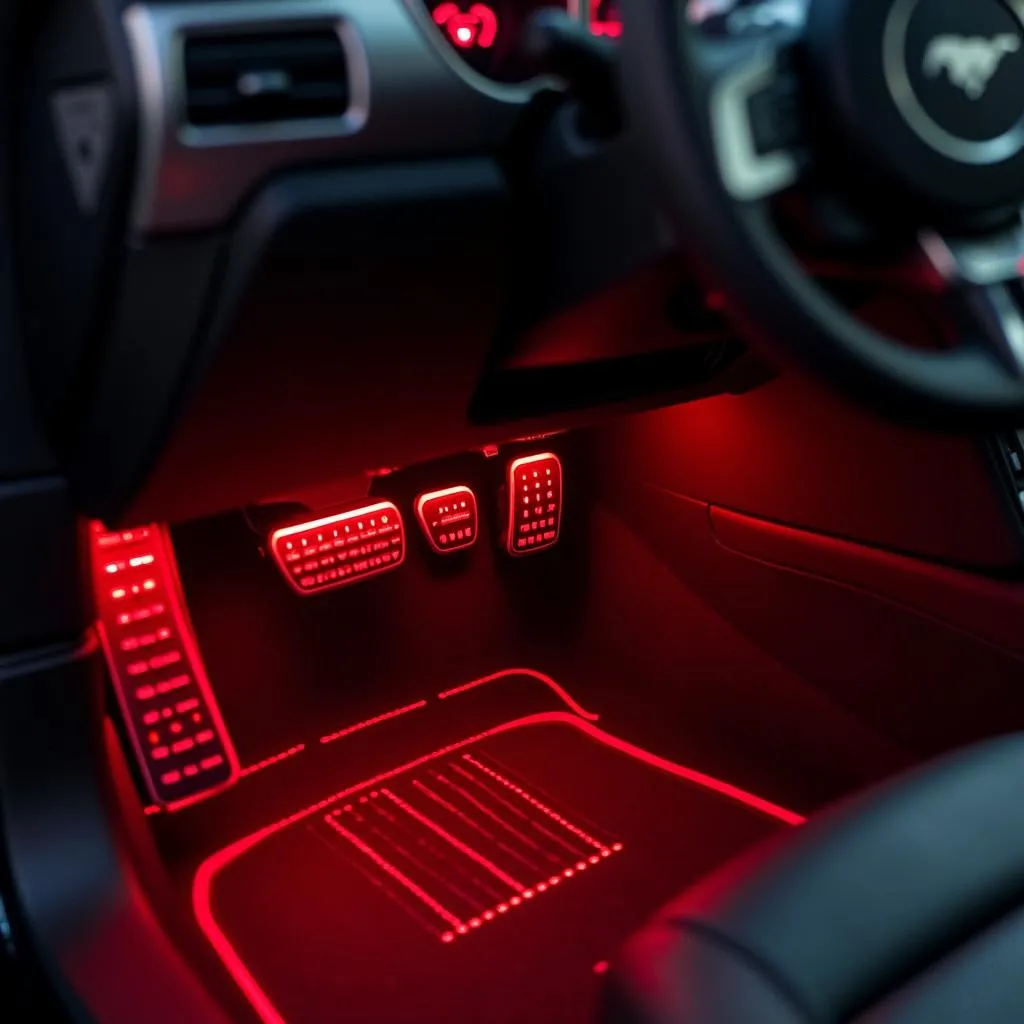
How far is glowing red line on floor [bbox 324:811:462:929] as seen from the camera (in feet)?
4.00

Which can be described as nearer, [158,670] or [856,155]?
[856,155]

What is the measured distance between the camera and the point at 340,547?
1.34 m

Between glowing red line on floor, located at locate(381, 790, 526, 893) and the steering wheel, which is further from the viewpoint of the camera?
glowing red line on floor, located at locate(381, 790, 526, 893)

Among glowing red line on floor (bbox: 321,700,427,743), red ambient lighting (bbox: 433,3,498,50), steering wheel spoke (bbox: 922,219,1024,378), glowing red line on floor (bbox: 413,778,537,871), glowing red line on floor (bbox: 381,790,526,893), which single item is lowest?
glowing red line on floor (bbox: 381,790,526,893)

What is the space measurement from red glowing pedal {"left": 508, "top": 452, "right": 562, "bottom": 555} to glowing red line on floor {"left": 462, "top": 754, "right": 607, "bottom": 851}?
274 millimetres

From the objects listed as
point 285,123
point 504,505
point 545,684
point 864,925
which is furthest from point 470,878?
point 285,123

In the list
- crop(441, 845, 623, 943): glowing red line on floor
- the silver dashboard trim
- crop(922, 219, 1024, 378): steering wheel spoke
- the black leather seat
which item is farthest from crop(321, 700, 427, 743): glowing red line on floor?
crop(922, 219, 1024, 378): steering wheel spoke

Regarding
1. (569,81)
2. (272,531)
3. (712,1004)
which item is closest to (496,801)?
(272,531)

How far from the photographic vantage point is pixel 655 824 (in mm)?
1351

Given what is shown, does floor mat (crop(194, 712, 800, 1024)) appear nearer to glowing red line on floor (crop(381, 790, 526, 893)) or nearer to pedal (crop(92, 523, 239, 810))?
glowing red line on floor (crop(381, 790, 526, 893))

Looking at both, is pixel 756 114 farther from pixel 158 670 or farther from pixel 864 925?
pixel 158 670

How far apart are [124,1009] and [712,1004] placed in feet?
1.46

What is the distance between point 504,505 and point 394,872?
47 cm

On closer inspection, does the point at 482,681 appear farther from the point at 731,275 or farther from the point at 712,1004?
the point at 731,275
